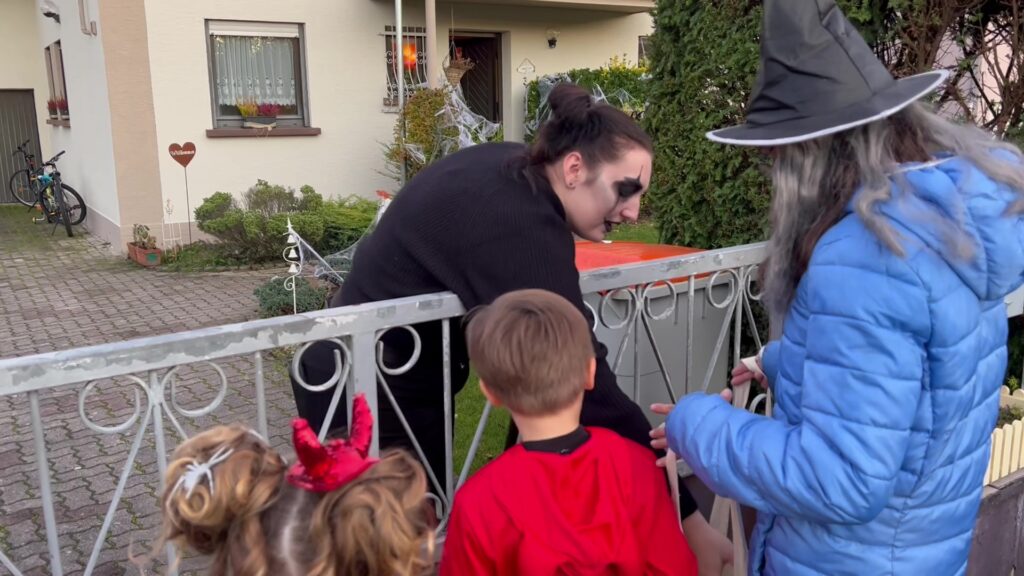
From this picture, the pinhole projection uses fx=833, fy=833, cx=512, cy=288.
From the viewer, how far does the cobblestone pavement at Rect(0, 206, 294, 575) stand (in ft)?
12.2

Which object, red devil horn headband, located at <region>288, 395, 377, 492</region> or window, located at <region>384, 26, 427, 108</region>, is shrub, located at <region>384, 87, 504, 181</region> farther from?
red devil horn headband, located at <region>288, 395, 377, 492</region>

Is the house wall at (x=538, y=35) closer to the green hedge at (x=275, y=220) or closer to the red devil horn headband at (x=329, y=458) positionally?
the green hedge at (x=275, y=220)

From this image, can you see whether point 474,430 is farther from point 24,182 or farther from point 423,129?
point 24,182

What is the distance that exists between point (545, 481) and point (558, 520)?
8 centimetres

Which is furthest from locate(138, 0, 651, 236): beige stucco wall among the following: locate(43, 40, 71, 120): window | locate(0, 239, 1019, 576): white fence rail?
locate(0, 239, 1019, 576): white fence rail

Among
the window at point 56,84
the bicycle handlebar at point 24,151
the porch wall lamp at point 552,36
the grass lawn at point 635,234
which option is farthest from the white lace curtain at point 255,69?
the bicycle handlebar at point 24,151

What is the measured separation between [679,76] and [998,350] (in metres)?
3.32

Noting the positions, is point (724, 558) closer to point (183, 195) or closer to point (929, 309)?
point (929, 309)

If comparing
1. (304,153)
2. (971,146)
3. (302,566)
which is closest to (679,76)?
(971,146)

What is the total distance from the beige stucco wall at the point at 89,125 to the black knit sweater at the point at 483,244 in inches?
381

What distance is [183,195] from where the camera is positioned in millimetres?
10883

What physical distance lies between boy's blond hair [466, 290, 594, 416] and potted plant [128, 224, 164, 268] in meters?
9.69

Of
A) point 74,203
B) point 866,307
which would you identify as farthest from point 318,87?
point 866,307

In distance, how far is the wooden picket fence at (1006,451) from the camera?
10.0 feet
